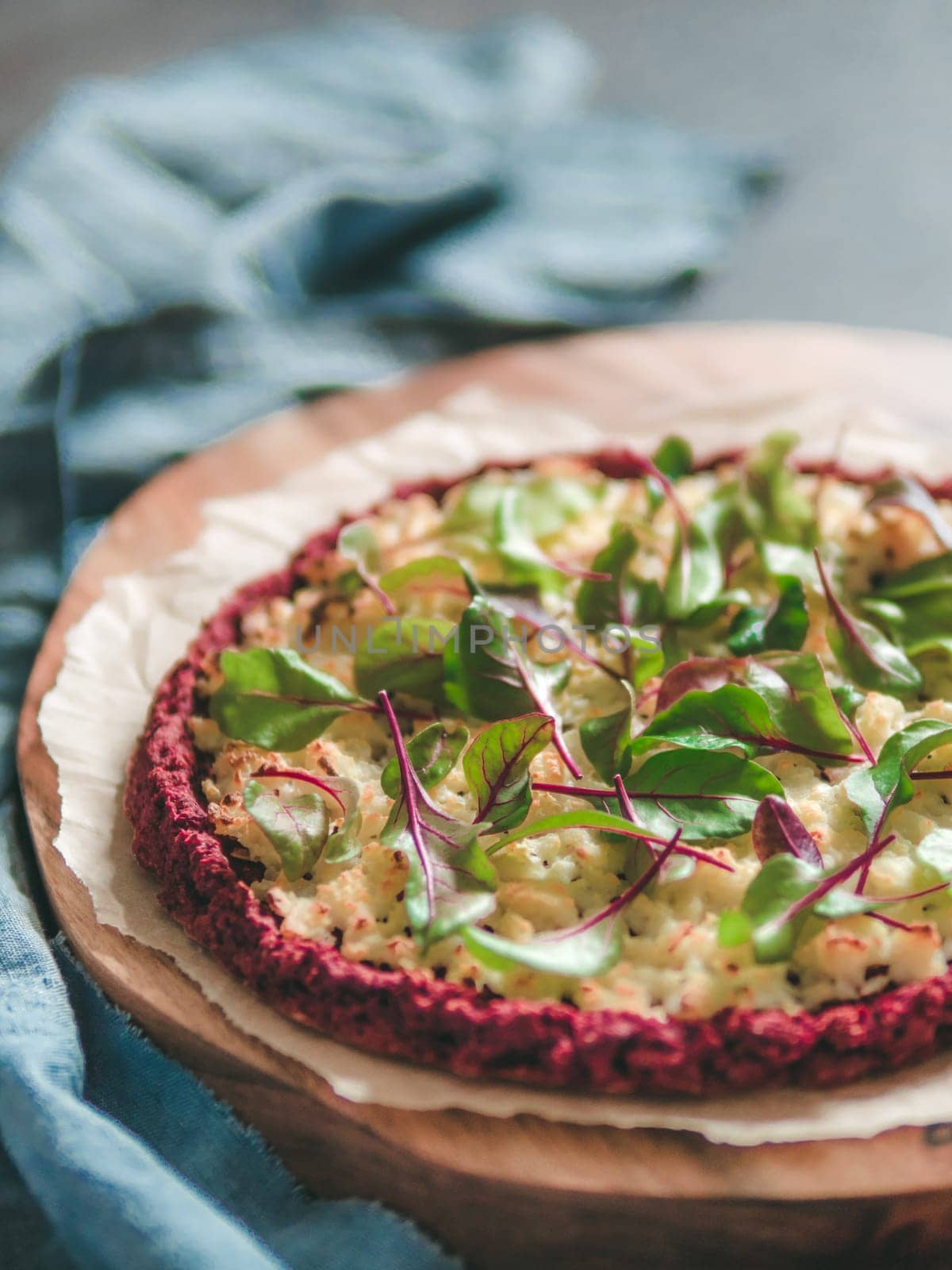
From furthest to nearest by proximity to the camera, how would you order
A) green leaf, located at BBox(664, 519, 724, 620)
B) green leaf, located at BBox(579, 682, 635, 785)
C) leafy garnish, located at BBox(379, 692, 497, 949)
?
green leaf, located at BBox(664, 519, 724, 620) → green leaf, located at BBox(579, 682, 635, 785) → leafy garnish, located at BBox(379, 692, 497, 949)

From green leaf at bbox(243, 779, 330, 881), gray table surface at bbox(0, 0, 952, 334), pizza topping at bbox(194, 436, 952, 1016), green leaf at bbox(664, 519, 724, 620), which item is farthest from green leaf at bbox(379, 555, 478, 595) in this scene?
gray table surface at bbox(0, 0, 952, 334)

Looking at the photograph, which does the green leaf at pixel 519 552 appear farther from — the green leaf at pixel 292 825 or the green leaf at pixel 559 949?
the green leaf at pixel 559 949

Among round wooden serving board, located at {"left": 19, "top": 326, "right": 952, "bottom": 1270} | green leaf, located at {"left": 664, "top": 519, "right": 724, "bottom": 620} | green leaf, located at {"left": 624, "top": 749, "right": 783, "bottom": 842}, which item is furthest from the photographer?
green leaf, located at {"left": 664, "top": 519, "right": 724, "bottom": 620}

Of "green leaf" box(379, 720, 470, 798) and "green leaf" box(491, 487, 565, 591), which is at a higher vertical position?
"green leaf" box(491, 487, 565, 591)

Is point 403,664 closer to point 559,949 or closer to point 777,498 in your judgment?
point 559,949

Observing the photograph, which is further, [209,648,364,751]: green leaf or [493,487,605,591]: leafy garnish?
[493,487,605,591]: leafy garnish

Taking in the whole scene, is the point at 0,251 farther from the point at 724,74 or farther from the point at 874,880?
the point at 724,74

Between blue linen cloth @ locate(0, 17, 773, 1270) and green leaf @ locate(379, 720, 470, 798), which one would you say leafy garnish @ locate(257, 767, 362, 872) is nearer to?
green leaf @ locate(379, 720, 470, 798)

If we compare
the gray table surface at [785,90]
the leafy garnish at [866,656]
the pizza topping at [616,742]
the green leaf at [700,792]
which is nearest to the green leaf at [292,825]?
the pizza topping at [616,742]

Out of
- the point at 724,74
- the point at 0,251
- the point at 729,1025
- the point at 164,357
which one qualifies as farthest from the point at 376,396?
the point at 724,74
